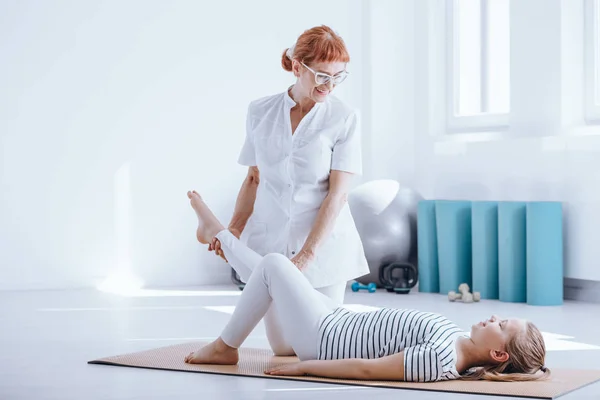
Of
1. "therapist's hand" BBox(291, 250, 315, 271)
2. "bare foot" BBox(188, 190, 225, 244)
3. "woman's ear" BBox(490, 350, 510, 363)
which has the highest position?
"bare foot" BBox(188, 190, 225, 244)

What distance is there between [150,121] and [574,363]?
10.6ft

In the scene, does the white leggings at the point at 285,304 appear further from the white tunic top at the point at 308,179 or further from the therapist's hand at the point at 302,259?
the white tunic top at the point at 308,179

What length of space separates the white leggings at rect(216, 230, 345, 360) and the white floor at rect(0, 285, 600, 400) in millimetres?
137

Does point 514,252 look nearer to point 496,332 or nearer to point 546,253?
point 546,253

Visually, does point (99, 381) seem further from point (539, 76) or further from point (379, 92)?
point (379, 92)

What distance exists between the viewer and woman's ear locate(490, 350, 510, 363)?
8.64 ft

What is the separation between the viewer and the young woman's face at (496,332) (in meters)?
2.61

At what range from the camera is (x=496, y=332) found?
8.60 feet

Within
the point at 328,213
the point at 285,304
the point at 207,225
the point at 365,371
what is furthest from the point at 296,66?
the point at 365,371

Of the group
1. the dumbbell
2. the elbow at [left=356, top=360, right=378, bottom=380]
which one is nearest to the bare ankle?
the elbow at [left=356, top=360, right=378, bottom=380]

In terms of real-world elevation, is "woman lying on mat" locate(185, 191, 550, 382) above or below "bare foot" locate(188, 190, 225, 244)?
below

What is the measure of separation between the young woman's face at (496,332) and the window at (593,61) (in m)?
2.66

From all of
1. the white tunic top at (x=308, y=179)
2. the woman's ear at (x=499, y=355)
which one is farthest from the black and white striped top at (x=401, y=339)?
the white tunic top at (x=308, y=179)

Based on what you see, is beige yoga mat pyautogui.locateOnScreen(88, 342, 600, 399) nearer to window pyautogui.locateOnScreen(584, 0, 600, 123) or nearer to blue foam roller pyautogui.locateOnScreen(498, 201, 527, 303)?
blue foam roller pyautogui.locateOnScreen(498, 201, 527, 303)
